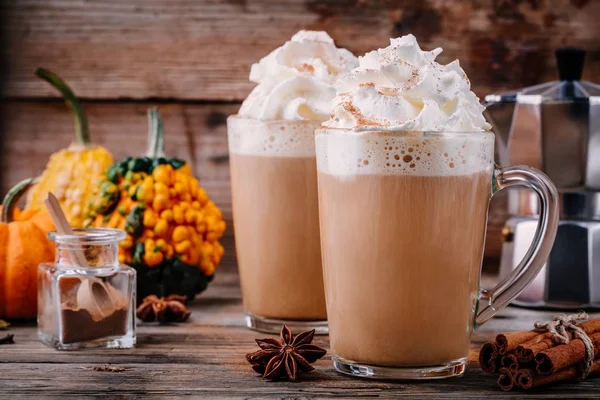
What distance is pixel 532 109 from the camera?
1.54 metres

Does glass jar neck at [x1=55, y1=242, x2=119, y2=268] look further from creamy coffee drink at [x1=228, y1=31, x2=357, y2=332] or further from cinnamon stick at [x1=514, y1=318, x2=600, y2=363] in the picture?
cinnamon stick at [x1=514, y1=318, x2=600, y2=363]

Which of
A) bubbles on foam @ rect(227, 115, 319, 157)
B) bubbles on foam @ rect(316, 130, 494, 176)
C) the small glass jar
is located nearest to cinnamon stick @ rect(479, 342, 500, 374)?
bubbles on foam @ rect(316, 130, 494, 176)

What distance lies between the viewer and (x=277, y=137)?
4.19ft

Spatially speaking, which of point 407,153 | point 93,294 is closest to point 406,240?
point 407,153

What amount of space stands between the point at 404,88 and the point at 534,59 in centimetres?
101

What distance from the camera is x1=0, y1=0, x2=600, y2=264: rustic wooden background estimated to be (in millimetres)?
1950

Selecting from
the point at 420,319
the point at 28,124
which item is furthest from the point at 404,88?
the point at 28,124

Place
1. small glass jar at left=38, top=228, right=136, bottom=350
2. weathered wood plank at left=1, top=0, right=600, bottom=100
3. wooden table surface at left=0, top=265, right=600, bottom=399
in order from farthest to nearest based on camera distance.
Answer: weathered wood plank at left=1, top=0, right=600, bottom=100 < small glass jar at left=38, top=228, right=136, bottom=350 < wooden table surface at left=0, top=265, right=600, bottom=399

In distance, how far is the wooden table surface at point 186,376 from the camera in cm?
101

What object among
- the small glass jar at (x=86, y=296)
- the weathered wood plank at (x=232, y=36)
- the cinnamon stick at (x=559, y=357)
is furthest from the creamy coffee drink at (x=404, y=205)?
the weathered wood plank at (x=232, y=36)

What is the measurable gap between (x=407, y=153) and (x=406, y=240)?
10 centimetres

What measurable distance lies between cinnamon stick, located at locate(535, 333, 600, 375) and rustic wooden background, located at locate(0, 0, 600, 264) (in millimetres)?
982

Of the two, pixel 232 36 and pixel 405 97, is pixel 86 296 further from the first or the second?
pixel 232 36

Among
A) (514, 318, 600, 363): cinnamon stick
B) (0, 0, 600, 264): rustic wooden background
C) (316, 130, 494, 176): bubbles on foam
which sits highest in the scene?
(0, 0, 600, 264): rustic wooden background
